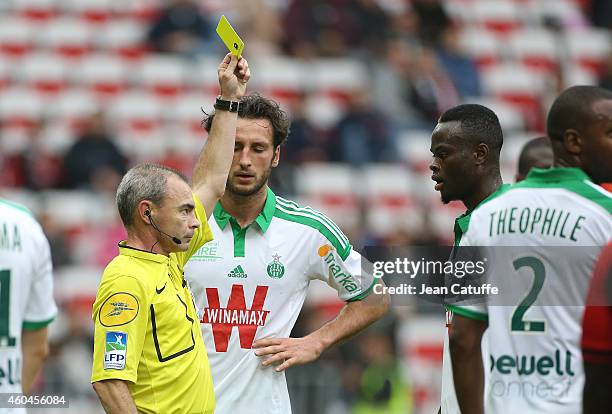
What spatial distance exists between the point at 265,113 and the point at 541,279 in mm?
1905

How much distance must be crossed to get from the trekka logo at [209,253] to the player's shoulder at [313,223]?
38cm

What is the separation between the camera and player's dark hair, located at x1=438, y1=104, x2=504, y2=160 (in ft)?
19.4

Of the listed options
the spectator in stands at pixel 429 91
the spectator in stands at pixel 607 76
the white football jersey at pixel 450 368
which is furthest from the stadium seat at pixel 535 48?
the white football jersey at pixel 450 368

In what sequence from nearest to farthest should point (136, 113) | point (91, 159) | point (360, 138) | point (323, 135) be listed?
point (91, 159) < point (360, 138) < point (323, 135) < point (136, 113)

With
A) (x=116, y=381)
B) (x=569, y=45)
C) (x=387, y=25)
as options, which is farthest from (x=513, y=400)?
(x=569, y=45)

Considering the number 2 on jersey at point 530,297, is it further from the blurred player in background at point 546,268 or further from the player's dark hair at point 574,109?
the player's dark hair at point 574,109

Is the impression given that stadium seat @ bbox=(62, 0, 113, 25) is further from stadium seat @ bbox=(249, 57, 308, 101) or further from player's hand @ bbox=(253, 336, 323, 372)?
player's hand @ bbox=(253, 336, 323, 372)

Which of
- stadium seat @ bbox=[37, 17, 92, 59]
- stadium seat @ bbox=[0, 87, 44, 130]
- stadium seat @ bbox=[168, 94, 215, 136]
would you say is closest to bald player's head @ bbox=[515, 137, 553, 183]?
stadium seat @ bbox=[168, 94, 215, 136]

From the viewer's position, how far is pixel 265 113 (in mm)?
6422

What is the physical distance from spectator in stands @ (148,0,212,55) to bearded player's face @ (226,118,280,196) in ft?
31.4

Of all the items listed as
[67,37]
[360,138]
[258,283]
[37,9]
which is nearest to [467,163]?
[258,283]

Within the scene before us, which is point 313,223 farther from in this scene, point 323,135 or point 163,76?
point 163,76

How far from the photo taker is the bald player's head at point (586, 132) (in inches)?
206

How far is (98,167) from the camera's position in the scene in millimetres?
13383
